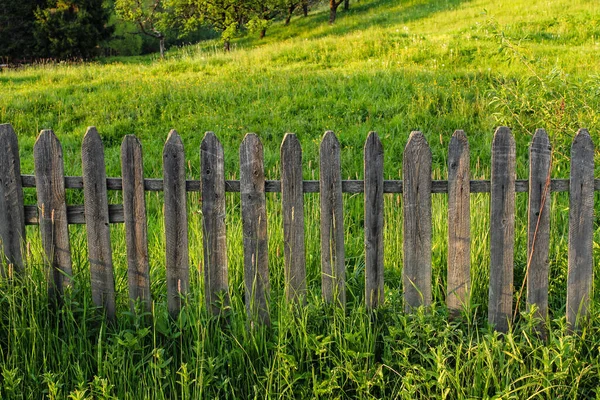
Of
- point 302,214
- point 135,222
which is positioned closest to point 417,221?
point 302,214

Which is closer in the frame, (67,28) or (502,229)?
(502,229)

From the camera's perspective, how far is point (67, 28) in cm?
4097

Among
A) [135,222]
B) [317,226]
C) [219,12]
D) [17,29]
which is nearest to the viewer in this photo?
[135,222]

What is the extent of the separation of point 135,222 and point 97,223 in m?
0.26

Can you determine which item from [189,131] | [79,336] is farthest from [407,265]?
[189,131]

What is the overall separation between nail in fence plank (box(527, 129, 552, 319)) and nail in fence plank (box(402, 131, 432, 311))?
637 mm

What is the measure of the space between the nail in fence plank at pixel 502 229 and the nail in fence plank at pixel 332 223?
966 millimetres

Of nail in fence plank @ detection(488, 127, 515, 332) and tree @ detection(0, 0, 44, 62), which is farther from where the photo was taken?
tree @ detection(0, 0, 44, 62)

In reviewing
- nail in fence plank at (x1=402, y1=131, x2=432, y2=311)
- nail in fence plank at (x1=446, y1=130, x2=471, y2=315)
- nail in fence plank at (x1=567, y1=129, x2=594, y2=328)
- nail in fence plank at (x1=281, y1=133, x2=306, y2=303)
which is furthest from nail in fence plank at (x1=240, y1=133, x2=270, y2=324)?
nail in fence plank at (x1=567, y1=129, x2=594, y2=328)

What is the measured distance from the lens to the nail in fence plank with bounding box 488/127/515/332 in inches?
153

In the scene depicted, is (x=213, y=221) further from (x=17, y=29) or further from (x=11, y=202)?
(x=17, y=29)

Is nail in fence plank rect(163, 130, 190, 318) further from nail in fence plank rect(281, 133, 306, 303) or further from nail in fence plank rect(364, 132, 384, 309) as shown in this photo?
nail in fence plank rect(364, 132, 384, 309)

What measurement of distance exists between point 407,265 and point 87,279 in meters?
2.15

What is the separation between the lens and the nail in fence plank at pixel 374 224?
3.86 meters
